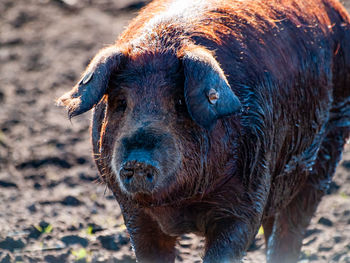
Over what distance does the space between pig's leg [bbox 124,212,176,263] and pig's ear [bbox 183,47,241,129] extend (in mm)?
1146

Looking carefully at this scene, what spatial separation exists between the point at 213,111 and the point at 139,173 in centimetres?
57

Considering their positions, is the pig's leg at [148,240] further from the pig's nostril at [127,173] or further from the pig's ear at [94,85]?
the pig's ear at [94,85]

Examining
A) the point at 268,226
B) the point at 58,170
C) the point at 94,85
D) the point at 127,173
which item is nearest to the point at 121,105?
the point at 94,85

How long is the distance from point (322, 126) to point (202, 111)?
1.95m

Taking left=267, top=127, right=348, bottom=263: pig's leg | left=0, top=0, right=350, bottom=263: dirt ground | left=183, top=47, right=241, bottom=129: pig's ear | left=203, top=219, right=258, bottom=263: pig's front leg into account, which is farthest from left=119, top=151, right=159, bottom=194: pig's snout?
left=267, top=127, right=348, bottom=263: pig's leg

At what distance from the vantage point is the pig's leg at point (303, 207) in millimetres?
5918

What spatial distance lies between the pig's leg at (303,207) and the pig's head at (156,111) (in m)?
1.77

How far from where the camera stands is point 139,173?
3861 mm

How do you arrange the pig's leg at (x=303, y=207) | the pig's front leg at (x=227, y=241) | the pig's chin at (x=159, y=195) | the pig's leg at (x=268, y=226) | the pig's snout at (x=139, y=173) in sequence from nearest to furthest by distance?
the pig's snout at (x=139, y=173) < the pig's chin at (x=159, y=195) < the pig's front leg at (x=227, y=241) < the pig's leg at (x=303, y=207) < the pig's leg at (x=268, y=226)

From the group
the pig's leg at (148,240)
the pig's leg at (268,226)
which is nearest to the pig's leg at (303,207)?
the pig's leg at (268,226)

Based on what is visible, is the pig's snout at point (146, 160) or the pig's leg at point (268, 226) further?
the pig's leg at point (268, 226)

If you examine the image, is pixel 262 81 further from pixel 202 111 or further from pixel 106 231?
pixel 106 231

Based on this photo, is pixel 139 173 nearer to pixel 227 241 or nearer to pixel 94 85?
pixel 94 85

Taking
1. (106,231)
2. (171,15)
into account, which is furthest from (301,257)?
(171,15)
